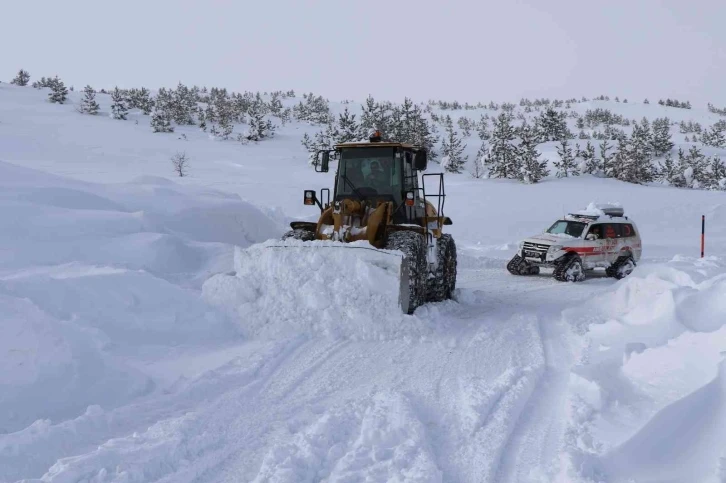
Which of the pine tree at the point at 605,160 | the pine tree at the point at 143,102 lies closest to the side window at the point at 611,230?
the pine tree at the point at 605,160

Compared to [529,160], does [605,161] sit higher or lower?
higher

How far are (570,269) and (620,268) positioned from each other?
1793 mm

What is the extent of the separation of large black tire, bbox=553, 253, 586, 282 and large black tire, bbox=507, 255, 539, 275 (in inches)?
28.0

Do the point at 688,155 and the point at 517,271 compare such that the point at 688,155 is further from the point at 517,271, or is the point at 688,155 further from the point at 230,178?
the point at 517,271

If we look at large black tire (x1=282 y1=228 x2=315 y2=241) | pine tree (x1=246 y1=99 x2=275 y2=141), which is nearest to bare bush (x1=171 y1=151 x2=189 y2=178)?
pine tree (x1=246 y1=99 x2=275 y2=141)

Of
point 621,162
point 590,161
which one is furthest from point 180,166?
point 621,162

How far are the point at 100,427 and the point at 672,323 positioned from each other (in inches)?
212

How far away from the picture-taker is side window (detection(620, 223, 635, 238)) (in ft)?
52.2

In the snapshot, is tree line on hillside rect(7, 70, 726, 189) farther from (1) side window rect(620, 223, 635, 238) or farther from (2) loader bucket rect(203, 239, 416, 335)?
(2) loader bucket rect(203, 239, 416, 335)

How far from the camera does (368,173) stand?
998 centimetres

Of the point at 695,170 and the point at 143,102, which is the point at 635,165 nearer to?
the point at 695,170

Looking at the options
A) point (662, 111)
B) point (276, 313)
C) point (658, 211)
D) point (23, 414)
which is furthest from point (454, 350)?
point (662, 111)

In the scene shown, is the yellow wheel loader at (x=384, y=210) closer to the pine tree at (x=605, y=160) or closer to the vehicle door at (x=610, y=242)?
the vehicle door at (x=610, y=242)

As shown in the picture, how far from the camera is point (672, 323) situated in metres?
6.52
